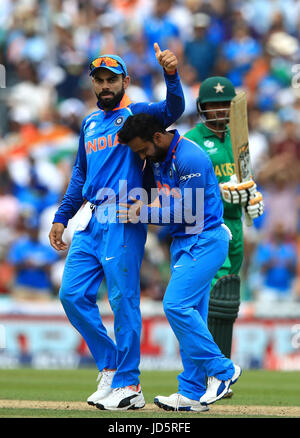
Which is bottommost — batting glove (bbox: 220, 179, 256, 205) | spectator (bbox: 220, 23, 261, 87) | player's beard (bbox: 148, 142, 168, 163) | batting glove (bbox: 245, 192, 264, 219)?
batting glove (bbox: 245, 192, 264, 219)

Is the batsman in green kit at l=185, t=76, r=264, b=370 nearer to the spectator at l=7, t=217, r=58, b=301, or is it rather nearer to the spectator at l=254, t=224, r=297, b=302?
the spectator at l=254, t=224, r=297, b=302

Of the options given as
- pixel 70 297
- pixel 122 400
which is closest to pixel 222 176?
pixel 70 297

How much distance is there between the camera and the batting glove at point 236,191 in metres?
7.22

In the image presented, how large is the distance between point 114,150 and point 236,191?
136 centimetres

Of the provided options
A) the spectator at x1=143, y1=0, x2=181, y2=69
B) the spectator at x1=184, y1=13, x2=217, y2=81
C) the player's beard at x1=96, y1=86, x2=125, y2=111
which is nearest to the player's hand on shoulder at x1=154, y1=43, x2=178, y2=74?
the player's beard at x1=96, y1=86, x2=125, y2=111

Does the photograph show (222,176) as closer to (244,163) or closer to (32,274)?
(244,163)

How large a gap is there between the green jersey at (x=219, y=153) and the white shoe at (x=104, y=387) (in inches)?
71.8

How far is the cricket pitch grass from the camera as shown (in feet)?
19.5

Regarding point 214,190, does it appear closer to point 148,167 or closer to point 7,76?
point 148,167

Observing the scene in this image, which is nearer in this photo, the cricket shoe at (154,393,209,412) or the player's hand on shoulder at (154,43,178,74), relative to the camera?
the player's hand on shoulder at (154,43,178,74)

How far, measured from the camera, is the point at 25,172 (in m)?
13.8

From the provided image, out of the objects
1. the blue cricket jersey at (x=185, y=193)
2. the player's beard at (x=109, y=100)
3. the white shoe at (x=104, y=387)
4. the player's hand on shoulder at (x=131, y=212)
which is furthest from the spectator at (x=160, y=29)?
the white shoe at (x=104, y=387)
